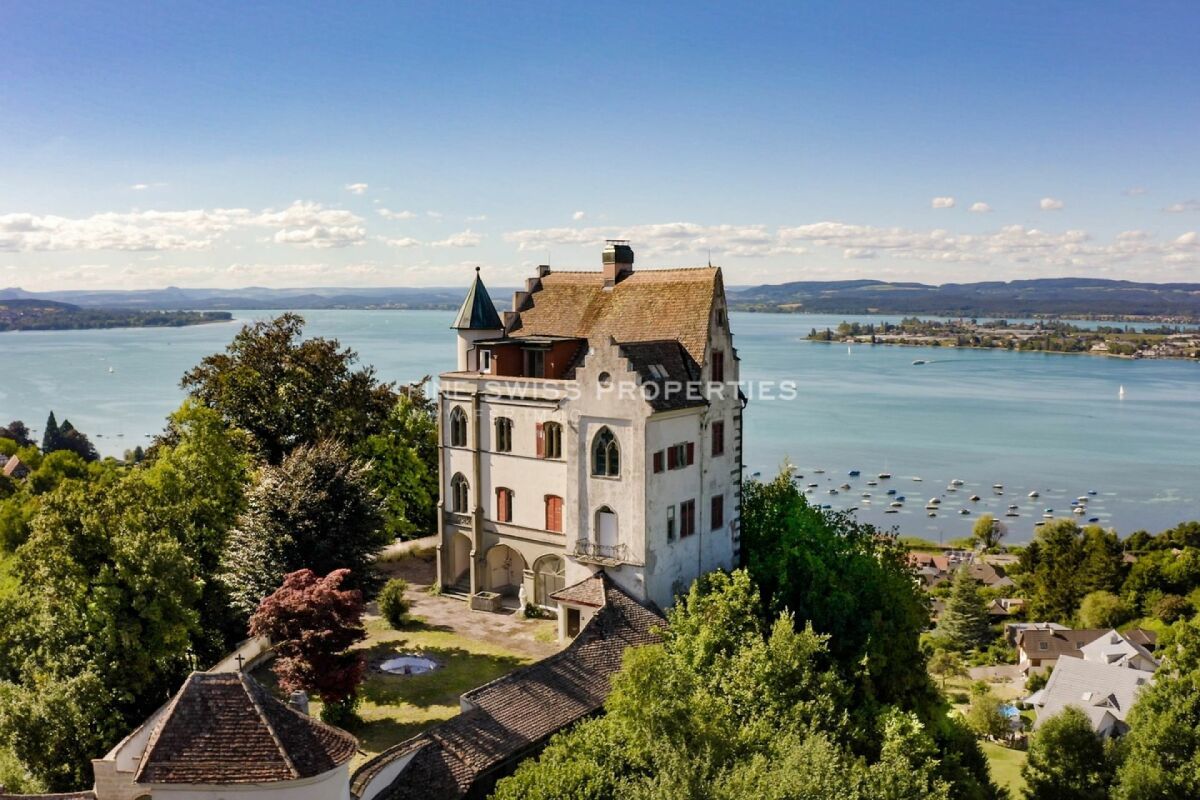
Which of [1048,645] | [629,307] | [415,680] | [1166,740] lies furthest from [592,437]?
[1048,645]

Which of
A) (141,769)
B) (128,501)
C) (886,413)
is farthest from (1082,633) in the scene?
(886,413)

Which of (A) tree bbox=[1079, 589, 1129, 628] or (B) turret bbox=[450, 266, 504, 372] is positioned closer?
(B) turret bbox=[450, 266, 504, 372]

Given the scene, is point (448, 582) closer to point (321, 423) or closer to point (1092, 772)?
point (321, 423)

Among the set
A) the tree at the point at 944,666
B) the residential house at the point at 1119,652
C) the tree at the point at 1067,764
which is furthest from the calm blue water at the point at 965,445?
the tree at the point at 1067,764

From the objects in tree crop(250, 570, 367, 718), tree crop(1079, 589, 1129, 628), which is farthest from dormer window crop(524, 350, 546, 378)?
tree crop(1079, 589, 1129, 628)

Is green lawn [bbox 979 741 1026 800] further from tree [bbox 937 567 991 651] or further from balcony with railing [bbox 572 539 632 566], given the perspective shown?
tree [bbox 937 567 991 651]
